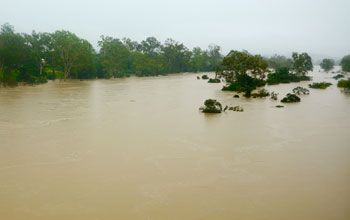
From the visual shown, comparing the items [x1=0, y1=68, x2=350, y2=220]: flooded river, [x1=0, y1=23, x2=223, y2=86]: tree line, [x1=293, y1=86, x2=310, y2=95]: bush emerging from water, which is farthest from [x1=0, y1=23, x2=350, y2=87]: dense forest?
[x1=0, y1=68, x2=350, y2=220]: flooded river

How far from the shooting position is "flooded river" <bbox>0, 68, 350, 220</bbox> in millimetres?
5422

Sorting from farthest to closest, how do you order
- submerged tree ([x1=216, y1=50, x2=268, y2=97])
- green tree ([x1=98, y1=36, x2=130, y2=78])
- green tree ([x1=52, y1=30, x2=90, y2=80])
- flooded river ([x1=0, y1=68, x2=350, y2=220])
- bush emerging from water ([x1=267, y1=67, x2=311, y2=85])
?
green tree ([x1=98, y1=36, x2=130, y2=78]) < green tree ([x1=52, y1=30, x2=90, y2=80]) < bush emerging from water ([x1=267, y1=67, x2=311, y2=85]) < submerged tree ([x1=216, y1=50, x2=268, y2=97]) < flooded river ([x1=0, y1=68, x2=350, y2=220])

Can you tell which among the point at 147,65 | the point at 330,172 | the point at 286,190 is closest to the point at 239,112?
the point at 330,172

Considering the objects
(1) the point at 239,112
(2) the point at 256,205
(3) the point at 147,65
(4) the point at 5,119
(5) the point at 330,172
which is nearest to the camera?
(2) the point at 256,205

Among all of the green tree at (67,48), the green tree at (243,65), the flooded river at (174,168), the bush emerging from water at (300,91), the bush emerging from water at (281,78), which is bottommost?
the flooded river at (174,168)

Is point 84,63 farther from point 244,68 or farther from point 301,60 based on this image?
point 301,60

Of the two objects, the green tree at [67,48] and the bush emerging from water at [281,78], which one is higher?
the green tree at [67,48]

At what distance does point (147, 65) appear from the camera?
5622 centimetres

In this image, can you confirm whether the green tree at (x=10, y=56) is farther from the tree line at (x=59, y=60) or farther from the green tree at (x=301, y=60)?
the green tree at (x=301, y=60)

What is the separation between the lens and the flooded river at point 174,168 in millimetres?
5422

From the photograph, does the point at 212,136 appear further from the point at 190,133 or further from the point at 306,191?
the point at 306,191

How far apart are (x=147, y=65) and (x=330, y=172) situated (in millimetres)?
50966

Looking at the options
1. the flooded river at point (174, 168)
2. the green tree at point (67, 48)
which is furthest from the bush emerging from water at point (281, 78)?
the green tree at point (67, 48)

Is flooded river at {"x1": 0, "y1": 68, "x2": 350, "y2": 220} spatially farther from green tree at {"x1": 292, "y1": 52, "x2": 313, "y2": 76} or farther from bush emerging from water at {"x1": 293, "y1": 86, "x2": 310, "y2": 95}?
green tree at {"x1": 292, "y1": 52, "x2": 313, "y2": 76}
